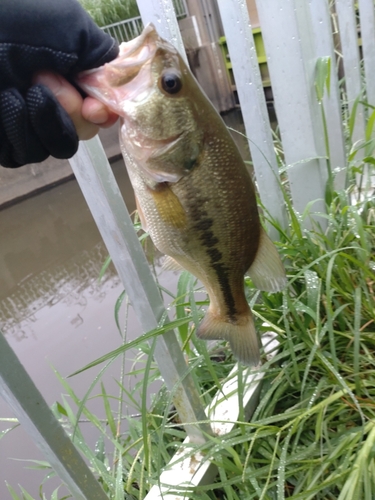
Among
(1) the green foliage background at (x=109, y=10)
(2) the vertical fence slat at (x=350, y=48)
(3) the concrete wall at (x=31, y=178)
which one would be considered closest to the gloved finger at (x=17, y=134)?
(2) the vertical fence slat at (x=350, y=48)

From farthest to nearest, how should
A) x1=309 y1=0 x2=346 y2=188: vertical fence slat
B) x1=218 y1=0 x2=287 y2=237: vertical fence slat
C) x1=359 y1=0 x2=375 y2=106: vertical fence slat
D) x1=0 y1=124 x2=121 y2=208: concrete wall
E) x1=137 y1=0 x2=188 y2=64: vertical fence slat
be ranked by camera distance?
x1=0 y1=124 x2=121 y2=208: concrete wall
x1=359 y1=0 x2=375 y2=106: vertical fence slat
x1=309 y1=0 x2=346 y2=188: vertical fence slat
x1=218 y1=0 x2=287 y2=237: vertical fence slat
x1=137 y1=0 x2=188 y2=64: vertical fence slat

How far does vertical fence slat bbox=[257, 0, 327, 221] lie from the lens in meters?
1.21

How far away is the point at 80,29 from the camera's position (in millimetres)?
A: 553

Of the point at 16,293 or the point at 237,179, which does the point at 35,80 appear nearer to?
the point at 237,179

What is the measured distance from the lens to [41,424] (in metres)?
0.68

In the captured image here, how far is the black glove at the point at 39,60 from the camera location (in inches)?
20.4

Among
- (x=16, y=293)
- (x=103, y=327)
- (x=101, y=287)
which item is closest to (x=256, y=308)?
(x=103, y=327)

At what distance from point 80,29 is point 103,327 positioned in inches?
79.1

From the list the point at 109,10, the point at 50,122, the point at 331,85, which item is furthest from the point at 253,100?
the point at 109,10

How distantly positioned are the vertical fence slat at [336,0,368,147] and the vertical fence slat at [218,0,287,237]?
74cm

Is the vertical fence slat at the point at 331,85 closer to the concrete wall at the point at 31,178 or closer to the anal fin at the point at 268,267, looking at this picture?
the anal fin at the point at 268,267

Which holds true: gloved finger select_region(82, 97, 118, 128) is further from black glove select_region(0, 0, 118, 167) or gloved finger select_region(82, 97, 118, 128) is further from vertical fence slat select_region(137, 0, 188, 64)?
vertical fence slat select_region(137, 0, 188, 64)

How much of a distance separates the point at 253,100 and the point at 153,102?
2.15ft

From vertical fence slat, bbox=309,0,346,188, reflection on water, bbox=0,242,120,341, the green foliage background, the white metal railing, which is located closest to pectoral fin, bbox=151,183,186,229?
vertical fence slat, bbox=309,0,346,188
